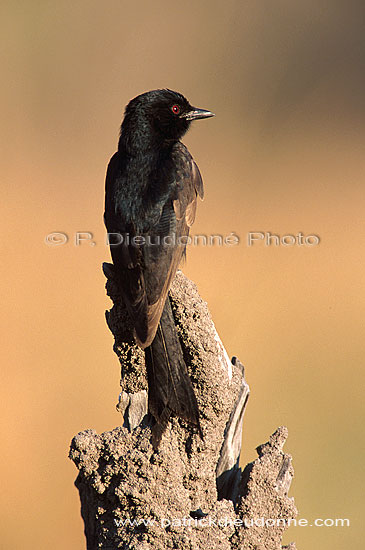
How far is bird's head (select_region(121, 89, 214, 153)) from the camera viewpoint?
394cm

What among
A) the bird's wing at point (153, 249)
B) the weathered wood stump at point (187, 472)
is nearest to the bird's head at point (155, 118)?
the bird's wing at point (153, 249)

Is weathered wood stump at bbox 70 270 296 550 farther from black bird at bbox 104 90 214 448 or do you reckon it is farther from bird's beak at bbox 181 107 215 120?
bird's beak at bbox 181 107 215 120

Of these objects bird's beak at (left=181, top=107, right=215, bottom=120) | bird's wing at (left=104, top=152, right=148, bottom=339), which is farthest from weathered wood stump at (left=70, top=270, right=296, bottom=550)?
bird's beak at (left=181, top=107, right=215, bottom=120)

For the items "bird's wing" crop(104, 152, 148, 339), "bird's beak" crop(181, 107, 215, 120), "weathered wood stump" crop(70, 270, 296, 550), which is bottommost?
"weathered wood stump" crop(70, 270, 296, 550)

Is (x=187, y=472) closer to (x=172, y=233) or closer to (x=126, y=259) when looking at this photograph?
(x=126, y=259)

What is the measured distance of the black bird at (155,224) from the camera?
3.00 meters

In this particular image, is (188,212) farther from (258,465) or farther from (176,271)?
(258,465)

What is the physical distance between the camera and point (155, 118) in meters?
4.04

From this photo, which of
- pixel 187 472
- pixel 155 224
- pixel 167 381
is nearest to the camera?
pixel 187 472

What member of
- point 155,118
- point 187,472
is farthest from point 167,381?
point 155,118

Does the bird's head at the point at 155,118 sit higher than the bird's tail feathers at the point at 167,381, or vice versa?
the bird's head at the point at 155,118

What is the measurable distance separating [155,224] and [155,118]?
0.94m

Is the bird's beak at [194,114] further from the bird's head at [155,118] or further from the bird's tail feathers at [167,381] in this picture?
the bird's tail feathers at [167,381]

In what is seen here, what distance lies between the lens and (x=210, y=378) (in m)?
3.03
